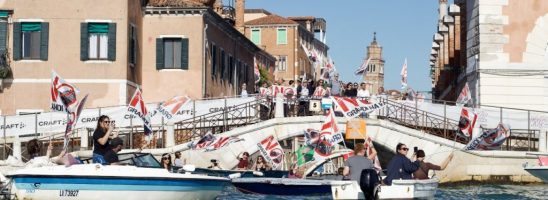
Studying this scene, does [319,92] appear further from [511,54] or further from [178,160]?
[178,160]

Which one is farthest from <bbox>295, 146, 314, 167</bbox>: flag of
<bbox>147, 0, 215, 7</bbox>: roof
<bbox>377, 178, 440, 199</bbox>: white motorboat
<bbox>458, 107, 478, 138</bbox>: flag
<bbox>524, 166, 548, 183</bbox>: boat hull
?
<bbox>377, 178, 440, 199</bbox>: white motorboat

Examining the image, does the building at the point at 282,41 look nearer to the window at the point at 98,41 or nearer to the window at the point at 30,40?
the window at the point at 98,41

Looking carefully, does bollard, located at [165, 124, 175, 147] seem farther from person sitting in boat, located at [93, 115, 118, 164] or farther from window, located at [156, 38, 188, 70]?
person sitting in boat, located at [93, 115, 118, 164]

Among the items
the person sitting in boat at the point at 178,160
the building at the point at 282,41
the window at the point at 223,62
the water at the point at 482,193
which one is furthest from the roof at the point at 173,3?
the building at the point at 282,41

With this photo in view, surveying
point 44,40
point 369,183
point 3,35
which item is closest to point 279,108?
point 44,40

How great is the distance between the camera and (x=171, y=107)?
43406mm

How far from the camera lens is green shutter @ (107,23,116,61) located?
47.7m

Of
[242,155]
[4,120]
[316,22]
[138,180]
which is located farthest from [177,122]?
[316,22]

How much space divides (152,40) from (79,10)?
3568 millimetres

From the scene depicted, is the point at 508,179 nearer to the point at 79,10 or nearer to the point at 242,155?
the point at 242,155

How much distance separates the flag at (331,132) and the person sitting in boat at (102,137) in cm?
1363

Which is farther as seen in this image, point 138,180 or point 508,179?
point 508,179

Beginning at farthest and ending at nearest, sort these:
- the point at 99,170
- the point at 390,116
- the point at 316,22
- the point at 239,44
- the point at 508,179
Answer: the point at 316,22 < the point at 239,44 < the point at 390,116 < the point at 508,179 < the point at 99,170

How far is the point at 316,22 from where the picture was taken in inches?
5364
